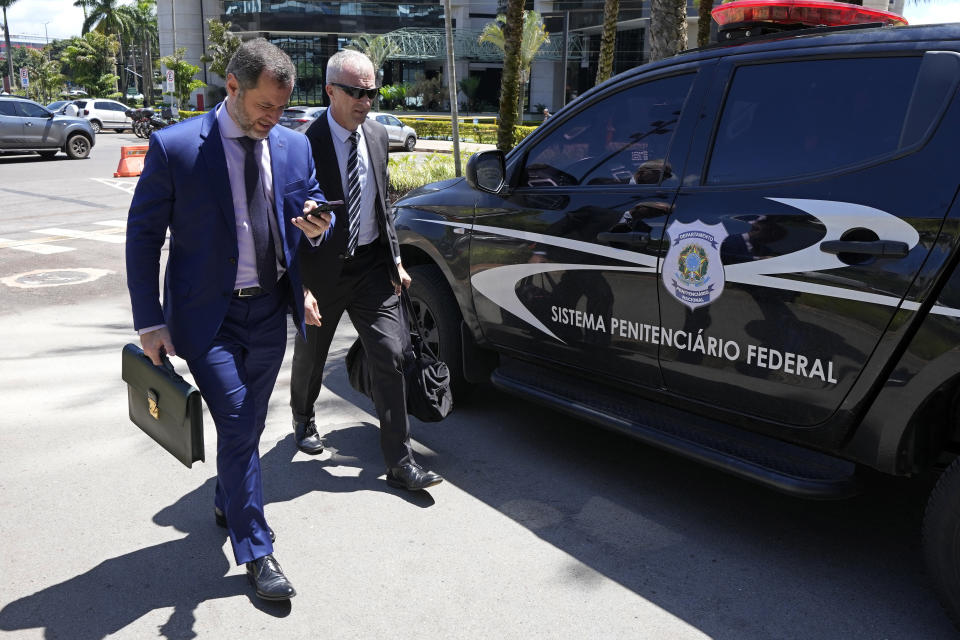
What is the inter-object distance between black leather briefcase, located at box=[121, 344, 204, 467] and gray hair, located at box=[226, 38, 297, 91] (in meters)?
1.02

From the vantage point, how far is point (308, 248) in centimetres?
350

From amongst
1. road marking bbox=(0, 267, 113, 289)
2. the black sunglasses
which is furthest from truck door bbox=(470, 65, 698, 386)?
road marking bbox=(0, 267, 113, 289)

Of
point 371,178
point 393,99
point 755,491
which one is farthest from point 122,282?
point 393,99

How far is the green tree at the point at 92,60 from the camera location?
6462 centimetres

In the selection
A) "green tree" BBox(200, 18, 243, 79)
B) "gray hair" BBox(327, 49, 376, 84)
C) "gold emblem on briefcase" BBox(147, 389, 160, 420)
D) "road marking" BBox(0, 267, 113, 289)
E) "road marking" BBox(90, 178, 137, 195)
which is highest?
"green tree" BBox(200, 18, 243, 79)

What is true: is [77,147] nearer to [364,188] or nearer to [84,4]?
[364,188]

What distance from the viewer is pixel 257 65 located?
109 inches

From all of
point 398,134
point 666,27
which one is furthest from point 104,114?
point 666,27

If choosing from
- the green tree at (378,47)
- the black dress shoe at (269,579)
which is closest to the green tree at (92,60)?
the green tree at (378,47)

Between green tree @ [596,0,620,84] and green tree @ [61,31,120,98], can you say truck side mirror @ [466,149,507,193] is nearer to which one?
green tree @ [596,0,620,84]

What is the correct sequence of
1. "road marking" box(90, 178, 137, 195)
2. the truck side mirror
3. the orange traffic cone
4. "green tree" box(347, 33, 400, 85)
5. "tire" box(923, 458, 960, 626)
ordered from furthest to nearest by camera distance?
"green tree" box(347, 33, 400, 85), the orange traffic cone, "road marking" box(90, 178, 137, 195), the truck side mirror, "tire" box(923, 458, 960, 626)

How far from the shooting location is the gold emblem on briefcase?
3115 millimetres

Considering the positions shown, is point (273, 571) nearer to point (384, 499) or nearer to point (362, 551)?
point (362, 551)

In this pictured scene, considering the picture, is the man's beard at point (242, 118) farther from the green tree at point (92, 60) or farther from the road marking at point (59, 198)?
the green tree at point (92, 60)
